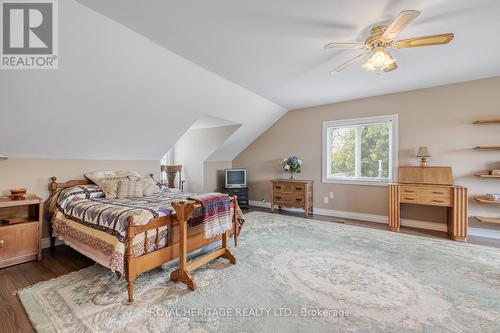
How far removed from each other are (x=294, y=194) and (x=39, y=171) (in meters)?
4.36

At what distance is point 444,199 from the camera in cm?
362

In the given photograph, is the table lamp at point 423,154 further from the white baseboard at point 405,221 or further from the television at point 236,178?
the television at point 236,178

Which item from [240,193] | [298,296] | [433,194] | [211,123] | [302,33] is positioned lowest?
[298,296]

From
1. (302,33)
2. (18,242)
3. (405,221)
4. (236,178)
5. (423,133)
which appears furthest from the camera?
(236,178)

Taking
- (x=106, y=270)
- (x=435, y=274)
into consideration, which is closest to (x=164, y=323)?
(x=106, y=270)

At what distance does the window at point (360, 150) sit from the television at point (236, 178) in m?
1.97

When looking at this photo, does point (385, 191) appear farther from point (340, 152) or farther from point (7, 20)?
point (7, 20)

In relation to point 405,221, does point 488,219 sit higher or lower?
higher

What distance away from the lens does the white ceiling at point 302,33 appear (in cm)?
199

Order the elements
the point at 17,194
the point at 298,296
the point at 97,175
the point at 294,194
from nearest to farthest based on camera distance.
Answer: the point at 298,296
the point at 17,194
the point at 97,175
the point at 294,194

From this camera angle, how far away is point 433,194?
3.70 meters

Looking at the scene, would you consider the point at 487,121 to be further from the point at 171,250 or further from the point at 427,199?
the point at 171,250

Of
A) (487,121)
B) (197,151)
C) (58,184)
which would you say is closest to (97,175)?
(58,184)

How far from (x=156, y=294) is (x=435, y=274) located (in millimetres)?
2778
